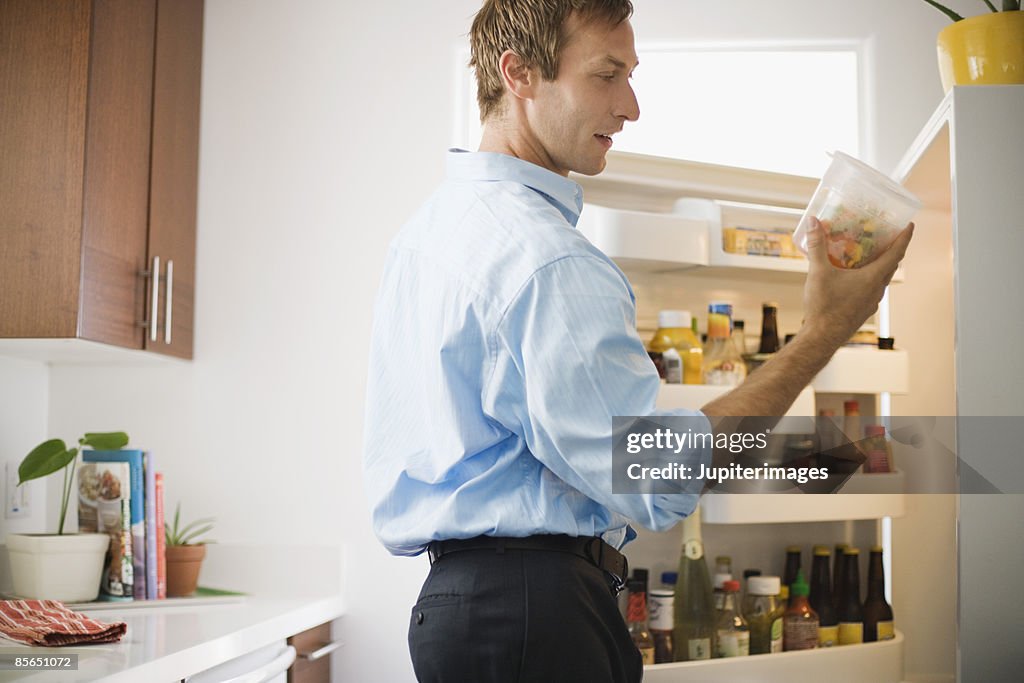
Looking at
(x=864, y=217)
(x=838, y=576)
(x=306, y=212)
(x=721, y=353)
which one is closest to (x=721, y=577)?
(x=838, y=576)

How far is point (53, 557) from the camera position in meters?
1.76

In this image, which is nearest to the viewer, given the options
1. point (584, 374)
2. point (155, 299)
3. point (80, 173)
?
point (584, 374)

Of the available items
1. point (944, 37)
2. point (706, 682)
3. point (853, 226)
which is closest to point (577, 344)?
point (853, 226)

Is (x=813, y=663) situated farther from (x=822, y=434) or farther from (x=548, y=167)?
(x=548, y=167)

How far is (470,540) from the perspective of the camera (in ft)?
3.20

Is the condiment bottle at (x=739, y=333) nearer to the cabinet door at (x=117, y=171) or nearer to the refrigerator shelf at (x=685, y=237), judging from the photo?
the refrigerator shelf at (x=685, y=237)

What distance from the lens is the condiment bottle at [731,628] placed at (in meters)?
1.70

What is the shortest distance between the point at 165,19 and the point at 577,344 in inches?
58.0

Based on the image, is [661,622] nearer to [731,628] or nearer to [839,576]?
[731,628]

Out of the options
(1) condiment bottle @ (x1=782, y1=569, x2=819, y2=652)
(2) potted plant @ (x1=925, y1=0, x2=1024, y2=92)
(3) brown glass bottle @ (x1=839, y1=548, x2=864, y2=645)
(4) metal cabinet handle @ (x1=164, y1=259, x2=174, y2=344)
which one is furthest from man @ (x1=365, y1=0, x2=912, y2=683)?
(4) metal cabinet handle @ (x1=164, y1=259, x2=174, y2=344)

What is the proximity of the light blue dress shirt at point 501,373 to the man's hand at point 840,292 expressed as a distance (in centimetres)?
21

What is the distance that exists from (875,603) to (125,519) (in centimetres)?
136

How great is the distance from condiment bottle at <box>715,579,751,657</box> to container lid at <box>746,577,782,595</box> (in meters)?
0.03

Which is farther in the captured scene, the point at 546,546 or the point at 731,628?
the point at 731,628
